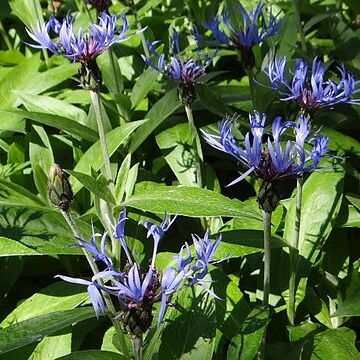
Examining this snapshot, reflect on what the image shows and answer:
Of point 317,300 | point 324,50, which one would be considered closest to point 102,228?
point 317,300

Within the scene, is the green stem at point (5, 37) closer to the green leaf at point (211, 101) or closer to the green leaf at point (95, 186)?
the green leaf at point (211, 101)

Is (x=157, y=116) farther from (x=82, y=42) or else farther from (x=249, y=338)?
(x=249, y=338)

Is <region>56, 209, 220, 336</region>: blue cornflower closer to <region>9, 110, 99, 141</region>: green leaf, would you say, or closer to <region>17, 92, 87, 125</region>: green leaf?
<region>9, 110, 99, 141</region>: green leaf

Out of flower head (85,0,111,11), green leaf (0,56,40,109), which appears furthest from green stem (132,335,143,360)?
green leaf (0,56,40,109)

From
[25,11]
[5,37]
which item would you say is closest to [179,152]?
[25,11]

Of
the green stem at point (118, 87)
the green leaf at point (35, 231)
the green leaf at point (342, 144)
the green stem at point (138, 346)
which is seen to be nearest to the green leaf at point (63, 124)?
the green stem at point (118, 87)

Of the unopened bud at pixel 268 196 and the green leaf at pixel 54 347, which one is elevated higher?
the unopened bud at pixel 268 196

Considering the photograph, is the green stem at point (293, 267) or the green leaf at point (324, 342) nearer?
the green leaf at point (324, 342)
